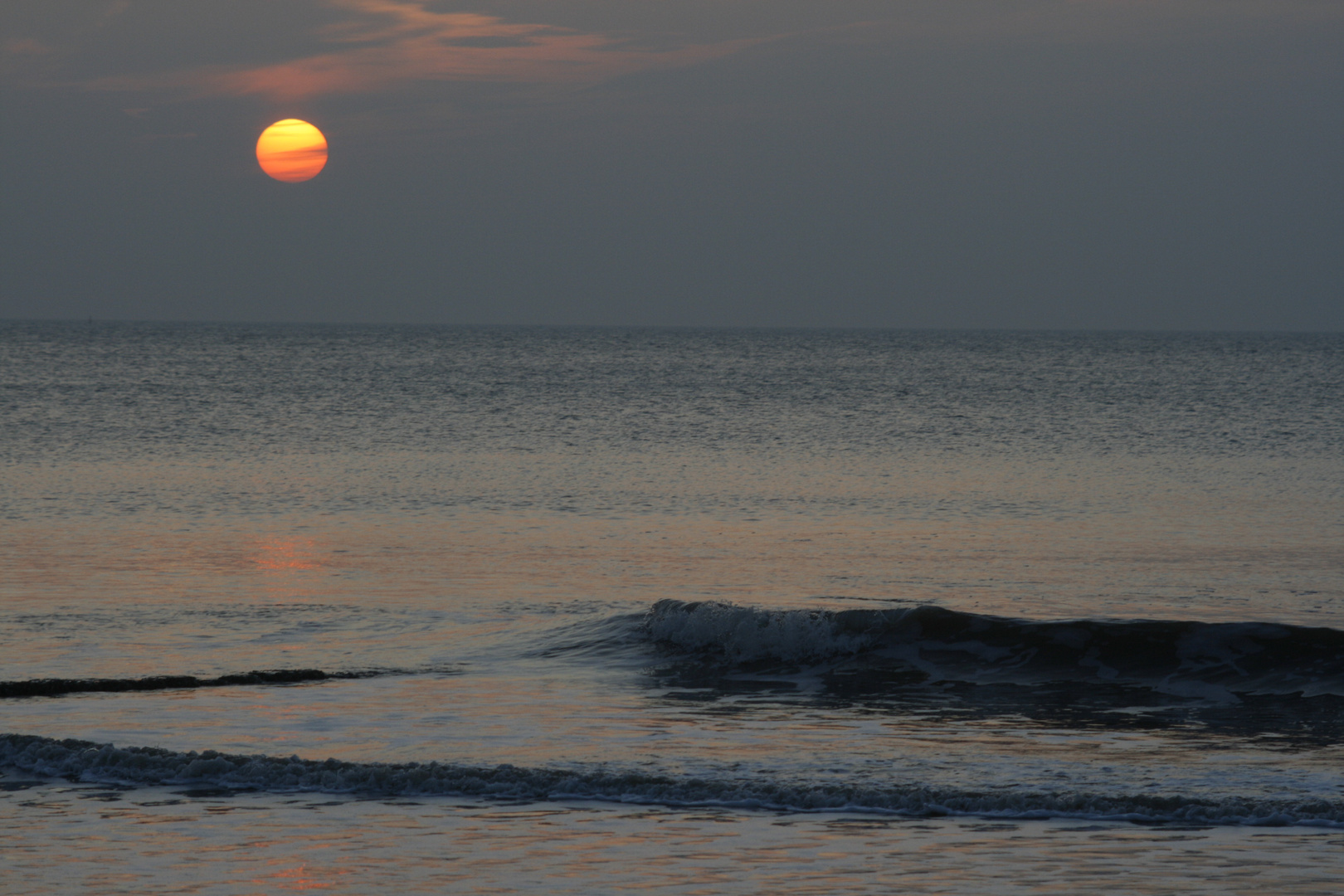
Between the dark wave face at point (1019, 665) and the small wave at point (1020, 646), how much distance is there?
2 cm

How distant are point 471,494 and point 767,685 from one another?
15.0 meters

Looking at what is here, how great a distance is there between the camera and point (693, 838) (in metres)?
8.59

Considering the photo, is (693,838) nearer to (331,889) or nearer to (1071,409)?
(331,889)

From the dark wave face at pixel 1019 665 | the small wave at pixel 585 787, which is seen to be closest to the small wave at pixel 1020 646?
the dark wave face at pixel 1019 665

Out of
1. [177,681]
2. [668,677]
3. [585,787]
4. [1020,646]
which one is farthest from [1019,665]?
[177,681]

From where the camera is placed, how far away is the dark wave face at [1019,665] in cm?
1277

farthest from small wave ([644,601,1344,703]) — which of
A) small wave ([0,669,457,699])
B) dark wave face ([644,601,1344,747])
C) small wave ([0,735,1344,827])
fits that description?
small wave ([0,735,1344,827])

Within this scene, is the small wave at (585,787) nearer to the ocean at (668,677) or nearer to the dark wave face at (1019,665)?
the ocean at (668,677)

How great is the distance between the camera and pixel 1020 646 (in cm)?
1498

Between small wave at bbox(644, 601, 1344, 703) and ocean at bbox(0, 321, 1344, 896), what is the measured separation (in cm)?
5

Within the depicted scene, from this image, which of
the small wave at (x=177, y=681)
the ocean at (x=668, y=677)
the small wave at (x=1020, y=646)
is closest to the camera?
the ocean at (x=668, y=677)

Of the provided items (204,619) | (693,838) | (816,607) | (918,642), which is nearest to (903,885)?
(693,838)

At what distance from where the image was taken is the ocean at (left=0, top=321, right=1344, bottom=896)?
8344mm

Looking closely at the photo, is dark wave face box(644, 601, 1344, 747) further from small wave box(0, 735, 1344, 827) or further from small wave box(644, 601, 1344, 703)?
small wave box(0, 735, 1344, 827)
